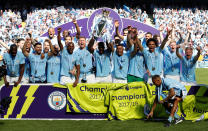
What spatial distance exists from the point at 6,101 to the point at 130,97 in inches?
108

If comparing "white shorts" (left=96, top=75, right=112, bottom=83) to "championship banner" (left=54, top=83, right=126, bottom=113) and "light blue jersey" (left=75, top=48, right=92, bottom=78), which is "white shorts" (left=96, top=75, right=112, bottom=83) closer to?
"light blue jersey" (left=75, top=48, right=92, bottom=78)

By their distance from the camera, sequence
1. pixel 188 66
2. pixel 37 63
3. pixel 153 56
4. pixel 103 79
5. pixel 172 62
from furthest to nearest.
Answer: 1. pixel 172 62
2. pixel 103 79
3. pixel 188 66
4. pixel 37 63
5. pixel 153 56

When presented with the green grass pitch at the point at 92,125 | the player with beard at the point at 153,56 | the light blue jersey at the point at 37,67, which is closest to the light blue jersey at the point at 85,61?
the light blue jersey at the point at 37,67

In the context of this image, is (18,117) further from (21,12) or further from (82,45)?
(21,12)

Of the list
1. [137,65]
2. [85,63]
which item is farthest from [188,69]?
[85,63]

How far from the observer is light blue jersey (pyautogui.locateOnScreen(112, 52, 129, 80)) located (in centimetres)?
836

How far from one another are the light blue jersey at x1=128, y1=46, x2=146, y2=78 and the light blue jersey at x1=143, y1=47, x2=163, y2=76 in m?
0.13

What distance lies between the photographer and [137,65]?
326 inches

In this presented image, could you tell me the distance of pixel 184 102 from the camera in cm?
768

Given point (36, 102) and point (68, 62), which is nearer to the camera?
point (36, 102)

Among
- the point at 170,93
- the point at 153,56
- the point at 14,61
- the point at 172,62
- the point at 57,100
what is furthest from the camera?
the point at 172,62

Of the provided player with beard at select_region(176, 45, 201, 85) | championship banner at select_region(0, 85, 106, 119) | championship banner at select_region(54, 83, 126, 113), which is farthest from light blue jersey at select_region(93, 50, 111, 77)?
player with beard at select_region(176, 45, 201, 85)

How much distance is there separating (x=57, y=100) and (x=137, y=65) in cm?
211

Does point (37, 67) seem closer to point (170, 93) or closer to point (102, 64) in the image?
point (102, 64)
